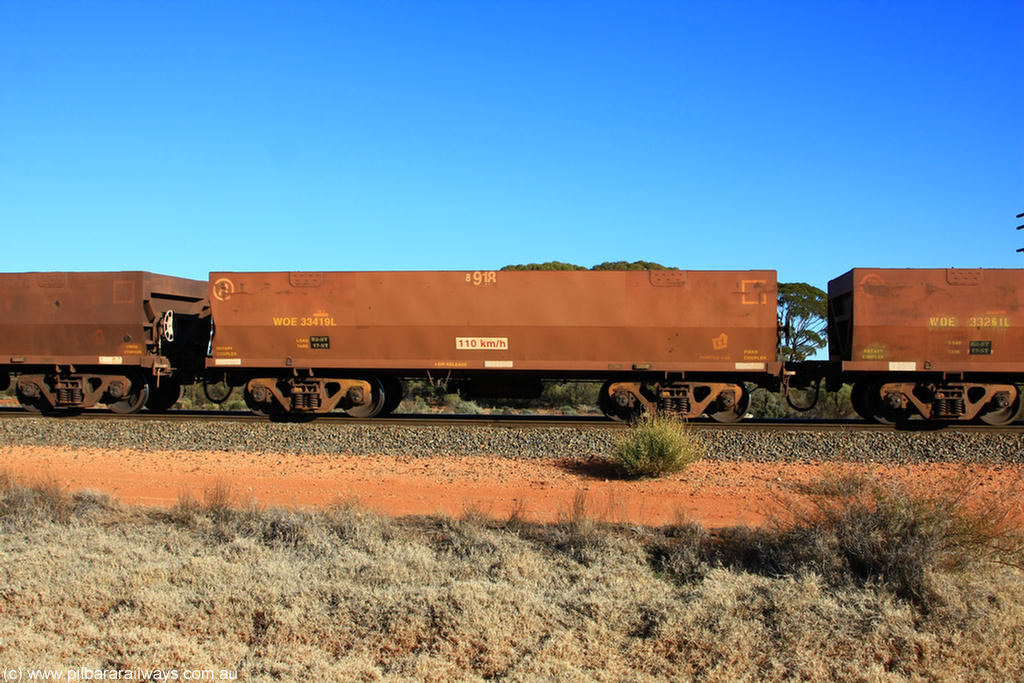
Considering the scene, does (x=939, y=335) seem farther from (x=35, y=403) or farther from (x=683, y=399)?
(x=35, y=403)

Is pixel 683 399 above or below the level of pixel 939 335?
below

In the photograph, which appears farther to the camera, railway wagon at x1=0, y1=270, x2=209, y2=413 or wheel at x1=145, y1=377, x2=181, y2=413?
wheel at x1=145, y1=377, x2=181, y2=413

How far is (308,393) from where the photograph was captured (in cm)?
1530

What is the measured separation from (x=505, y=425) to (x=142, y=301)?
28.0 ft

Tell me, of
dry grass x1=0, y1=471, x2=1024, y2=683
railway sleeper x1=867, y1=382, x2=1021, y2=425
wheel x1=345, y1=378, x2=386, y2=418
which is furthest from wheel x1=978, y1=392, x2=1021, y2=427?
wheel x1=345, y1=378, x2=386, y2=418

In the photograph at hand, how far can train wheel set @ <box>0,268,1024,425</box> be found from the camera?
1395cm

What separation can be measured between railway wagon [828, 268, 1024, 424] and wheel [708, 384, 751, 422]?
189 cm

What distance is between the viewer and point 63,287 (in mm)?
16203

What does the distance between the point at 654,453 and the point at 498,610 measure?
5.77 m

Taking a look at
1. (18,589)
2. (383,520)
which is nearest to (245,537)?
(383,520)

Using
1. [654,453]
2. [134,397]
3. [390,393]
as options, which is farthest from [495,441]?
[134,397]

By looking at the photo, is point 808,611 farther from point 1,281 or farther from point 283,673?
point 1,281

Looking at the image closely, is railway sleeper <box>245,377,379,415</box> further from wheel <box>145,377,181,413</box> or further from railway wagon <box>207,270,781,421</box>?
wheel <box>145,377,181,413</box>

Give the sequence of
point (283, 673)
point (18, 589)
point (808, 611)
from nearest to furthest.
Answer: point (283, 673)
point (808, 611)
point (18, 589)
